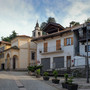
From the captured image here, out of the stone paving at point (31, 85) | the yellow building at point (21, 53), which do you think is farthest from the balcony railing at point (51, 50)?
the stone paving at point (31, 85)

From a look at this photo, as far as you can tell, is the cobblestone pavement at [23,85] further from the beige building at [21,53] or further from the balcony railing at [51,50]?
the beige building at [21,53]

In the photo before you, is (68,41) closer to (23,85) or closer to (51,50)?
(51,50)

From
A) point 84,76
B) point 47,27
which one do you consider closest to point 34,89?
point 84,76

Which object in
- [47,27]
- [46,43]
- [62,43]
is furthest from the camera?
[47,27]

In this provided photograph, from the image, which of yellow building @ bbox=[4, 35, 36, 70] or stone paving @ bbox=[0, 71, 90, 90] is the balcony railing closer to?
yellow building @ bbox=[4, 35, 36, 70]

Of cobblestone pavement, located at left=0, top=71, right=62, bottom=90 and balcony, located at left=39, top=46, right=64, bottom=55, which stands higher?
balcony, located at left=39, top=46, right=64, bottom=55

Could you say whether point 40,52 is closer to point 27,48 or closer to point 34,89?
point 27,48

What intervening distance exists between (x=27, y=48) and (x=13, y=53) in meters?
3.72

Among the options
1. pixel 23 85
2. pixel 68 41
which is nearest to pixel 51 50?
pixel 68 41

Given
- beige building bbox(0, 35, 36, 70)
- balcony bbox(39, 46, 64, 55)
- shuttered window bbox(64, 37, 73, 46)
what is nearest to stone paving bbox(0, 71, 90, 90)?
shuttered window bbox(64, 37, 73, 46)

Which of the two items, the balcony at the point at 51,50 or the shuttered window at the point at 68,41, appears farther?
the balcony at the point at 51,50

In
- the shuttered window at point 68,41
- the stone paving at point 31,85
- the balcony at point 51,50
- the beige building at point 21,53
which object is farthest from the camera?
the beige building at point 21,53

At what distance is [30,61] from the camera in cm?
3828

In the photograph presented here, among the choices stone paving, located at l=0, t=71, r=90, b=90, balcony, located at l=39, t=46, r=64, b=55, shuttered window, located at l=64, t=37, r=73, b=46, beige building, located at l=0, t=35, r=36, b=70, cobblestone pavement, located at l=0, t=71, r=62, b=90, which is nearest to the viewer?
cobblestone pavement, located at l=0, t=71, r=62, b=90
